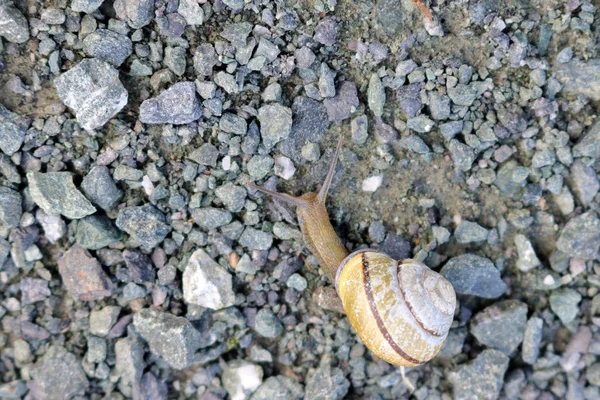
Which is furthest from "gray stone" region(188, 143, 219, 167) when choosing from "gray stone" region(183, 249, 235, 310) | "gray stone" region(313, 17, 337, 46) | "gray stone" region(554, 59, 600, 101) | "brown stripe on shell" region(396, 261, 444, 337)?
"gray stone" region(554, 59, 600, 101)

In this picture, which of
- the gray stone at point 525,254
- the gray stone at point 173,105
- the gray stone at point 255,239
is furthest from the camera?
the gray stone at point 525,254

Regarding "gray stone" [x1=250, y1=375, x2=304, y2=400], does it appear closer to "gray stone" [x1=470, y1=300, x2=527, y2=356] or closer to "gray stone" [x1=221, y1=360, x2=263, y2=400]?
"gray stone" [x1=221, y1=360, x2=263, y2=400]

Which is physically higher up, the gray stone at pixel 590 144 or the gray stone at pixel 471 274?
the gray stone at pixel 590 144

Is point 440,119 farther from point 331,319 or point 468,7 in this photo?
point 331,319

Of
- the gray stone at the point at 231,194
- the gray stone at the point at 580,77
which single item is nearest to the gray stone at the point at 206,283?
the gray stone at the point at 231,194

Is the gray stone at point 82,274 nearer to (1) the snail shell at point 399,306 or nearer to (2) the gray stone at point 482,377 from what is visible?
(1) the snail shell at point 399,306

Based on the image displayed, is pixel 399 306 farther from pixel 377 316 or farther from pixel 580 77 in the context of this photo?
pixel 580 77

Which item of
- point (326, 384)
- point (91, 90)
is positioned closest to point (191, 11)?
point (91, 90)
